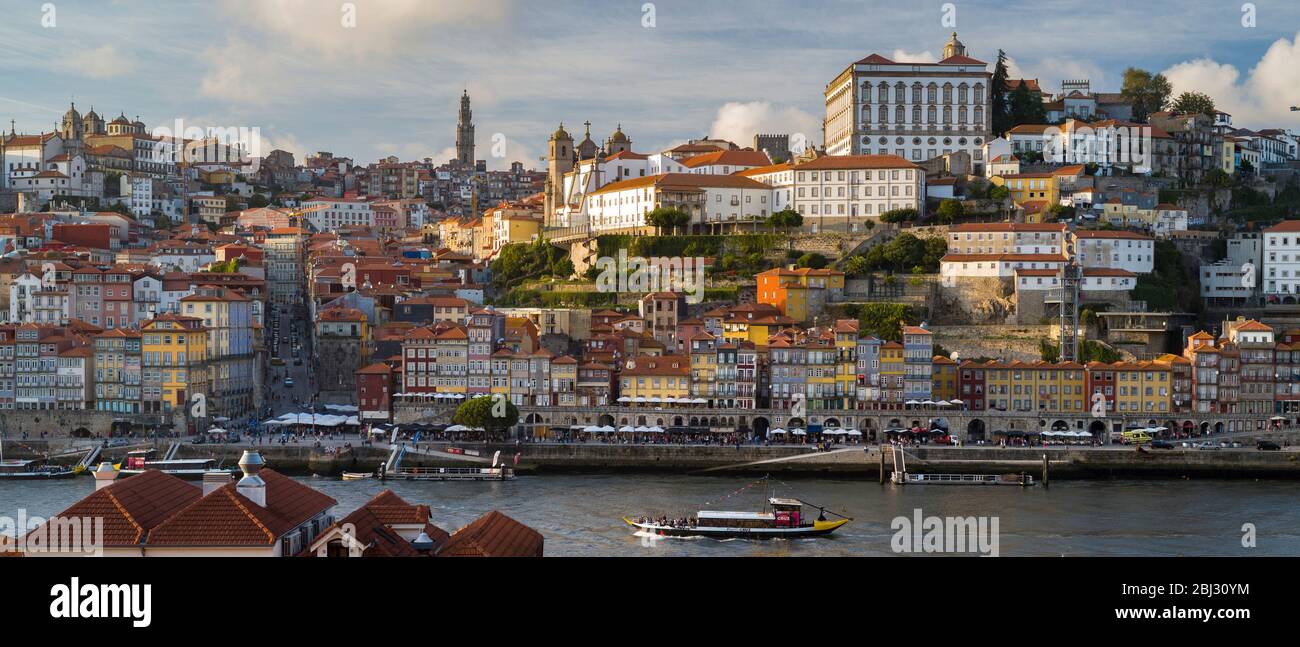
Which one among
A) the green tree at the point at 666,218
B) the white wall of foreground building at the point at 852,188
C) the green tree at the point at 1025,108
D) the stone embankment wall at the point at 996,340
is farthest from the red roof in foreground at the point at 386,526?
the green tree at the point at 1025,108

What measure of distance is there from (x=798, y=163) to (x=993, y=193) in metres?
Result: 7.15

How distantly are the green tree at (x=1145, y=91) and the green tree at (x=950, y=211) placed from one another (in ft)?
50.5

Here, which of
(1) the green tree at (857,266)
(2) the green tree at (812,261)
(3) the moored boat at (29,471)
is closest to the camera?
(3) the moored boat at (29,471)

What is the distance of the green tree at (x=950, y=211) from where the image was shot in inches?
1842

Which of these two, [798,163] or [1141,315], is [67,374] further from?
[1141,315]

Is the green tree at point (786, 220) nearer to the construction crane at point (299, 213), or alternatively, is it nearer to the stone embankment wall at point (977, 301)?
the stone embankment wall at point (977, 301)

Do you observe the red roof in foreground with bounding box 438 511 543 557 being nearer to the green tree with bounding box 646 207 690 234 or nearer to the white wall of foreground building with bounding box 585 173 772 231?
the green tree with bounding box 646 207 690 234

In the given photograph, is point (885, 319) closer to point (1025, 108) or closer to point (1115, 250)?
point (1115, 250)

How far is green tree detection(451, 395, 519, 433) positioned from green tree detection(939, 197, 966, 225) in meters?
19.5

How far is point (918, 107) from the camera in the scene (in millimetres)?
54062

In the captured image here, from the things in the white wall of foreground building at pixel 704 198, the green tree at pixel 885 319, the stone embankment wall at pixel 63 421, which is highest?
the white wall of foreground building at pixel 704 198

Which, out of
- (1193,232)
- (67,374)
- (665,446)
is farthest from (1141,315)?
(67,374)

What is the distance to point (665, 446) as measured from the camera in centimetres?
3297
